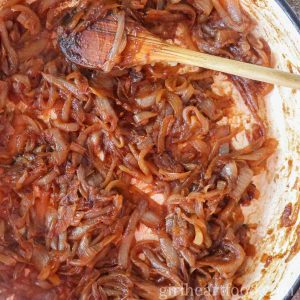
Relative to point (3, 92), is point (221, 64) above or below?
above

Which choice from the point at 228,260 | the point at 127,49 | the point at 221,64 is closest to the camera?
the point at 221,64

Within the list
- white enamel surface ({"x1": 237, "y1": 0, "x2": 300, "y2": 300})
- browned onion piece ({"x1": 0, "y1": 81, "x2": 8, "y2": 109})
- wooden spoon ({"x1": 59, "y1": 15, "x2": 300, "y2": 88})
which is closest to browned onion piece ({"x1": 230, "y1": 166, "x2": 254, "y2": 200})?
white enamel surface ({"x1": 237, "y1": 0, "x2": 300, "y2": 300})

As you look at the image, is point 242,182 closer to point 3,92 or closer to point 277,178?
point 277,178

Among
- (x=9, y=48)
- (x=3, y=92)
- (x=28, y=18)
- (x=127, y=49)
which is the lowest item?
(x=3, y=92)

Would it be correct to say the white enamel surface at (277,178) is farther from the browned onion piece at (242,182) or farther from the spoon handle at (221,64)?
the spoon handle at (221,64)

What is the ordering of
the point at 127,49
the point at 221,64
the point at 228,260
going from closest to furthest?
the point at 221,64 < the point at 127,49 < the point at 228,260

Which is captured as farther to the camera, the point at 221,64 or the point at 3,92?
the point at 3,92

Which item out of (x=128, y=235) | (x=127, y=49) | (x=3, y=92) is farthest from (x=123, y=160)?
(x=3, y=92)

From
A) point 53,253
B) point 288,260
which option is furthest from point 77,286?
point 288,260
